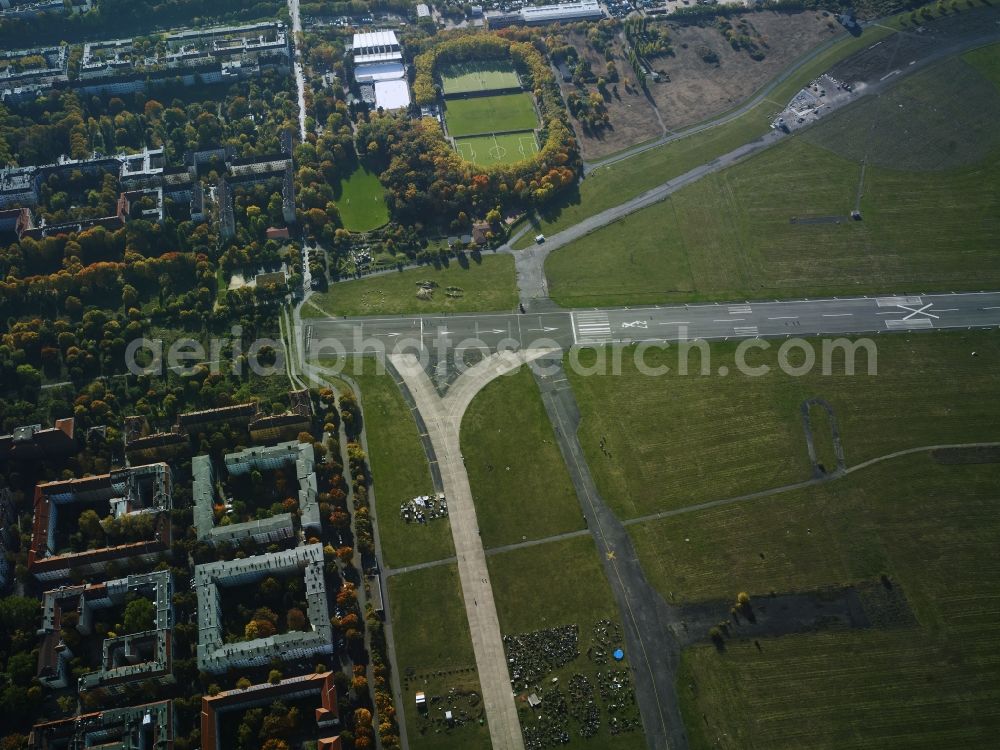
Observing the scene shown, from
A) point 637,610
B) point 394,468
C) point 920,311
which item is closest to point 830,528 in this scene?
point 637,610

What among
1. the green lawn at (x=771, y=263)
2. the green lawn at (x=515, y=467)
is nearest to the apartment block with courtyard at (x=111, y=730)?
the green lawn at (x=515, y=467)

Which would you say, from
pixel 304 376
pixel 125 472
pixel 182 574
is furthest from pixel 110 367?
pixel 182 574

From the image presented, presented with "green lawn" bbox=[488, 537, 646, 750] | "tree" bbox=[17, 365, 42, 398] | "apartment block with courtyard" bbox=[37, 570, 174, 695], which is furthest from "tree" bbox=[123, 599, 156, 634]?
"tree" bbox=[17, 365, 42, 398]

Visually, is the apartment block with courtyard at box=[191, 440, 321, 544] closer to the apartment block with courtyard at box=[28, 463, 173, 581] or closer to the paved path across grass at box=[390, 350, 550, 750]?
the apartment block with courtyard at box=[28, 463, 173, 581]

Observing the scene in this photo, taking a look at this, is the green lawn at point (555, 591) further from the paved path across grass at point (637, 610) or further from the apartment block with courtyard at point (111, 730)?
the apartment block with courtyard at point (111, 730)

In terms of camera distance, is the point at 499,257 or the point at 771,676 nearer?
the point at 771,676

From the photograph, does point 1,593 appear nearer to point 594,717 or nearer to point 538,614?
point 538,614
